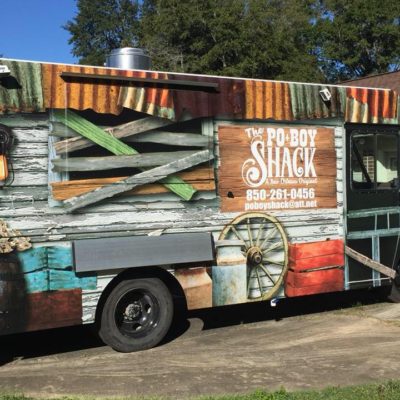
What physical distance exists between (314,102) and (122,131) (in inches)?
93.4

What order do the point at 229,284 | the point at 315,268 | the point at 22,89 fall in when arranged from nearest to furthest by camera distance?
the point at 22,89
the point at 229,284
the point at 315,268

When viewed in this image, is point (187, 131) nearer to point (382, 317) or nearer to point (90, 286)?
point (90, 286)

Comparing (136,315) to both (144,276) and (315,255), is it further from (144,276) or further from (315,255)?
(315,255)

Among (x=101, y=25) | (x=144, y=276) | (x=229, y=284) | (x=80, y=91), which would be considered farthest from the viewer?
(x=101, y=25)

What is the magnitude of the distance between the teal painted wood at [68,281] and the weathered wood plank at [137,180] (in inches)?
23.0

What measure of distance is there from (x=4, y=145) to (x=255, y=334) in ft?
11.0

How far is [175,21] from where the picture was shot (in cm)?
3212

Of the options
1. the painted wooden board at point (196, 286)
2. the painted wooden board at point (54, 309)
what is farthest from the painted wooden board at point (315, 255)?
the painted wooden board at point (54, 309)

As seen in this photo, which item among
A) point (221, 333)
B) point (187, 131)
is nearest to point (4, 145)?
point (187, 131)

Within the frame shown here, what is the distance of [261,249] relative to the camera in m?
6.09

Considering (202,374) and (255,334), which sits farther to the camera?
(255,334)

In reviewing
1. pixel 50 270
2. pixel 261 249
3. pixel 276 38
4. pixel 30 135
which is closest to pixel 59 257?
pixel 50 270

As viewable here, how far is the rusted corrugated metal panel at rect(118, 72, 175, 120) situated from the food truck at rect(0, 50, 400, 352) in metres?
0.01

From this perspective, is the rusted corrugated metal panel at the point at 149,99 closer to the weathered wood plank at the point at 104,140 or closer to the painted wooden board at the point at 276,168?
the weathered wood plank at the point at 104,140
